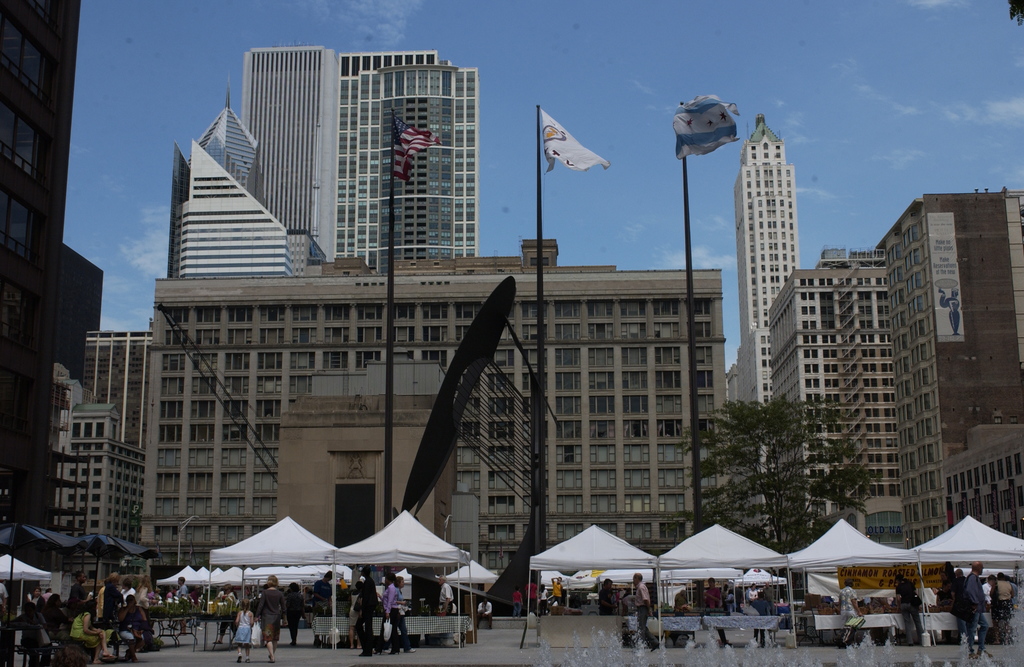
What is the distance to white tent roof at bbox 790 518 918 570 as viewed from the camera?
976 inches

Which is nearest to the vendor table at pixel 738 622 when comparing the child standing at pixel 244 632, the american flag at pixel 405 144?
the child standing at pixel 244 632

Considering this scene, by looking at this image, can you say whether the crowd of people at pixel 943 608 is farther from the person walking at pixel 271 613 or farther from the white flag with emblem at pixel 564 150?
the white flag with emblem at pixel 564 150

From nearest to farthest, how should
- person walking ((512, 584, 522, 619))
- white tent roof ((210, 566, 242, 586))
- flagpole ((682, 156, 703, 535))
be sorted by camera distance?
flagpole ((682, 156, 703, 535)) < person walking ((512, 584, 522, 619)) < white tent roof ((210, 566, 242, 586))

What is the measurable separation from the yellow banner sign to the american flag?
17.8 metres

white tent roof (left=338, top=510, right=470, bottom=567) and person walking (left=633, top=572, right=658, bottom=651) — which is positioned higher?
white tent roof (left=338, top=510, right=470, bottom=567)

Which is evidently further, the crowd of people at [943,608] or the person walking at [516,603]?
the person walking at [516,603]

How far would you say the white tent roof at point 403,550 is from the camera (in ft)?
80.9

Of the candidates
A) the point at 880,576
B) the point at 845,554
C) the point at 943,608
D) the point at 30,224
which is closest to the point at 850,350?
the point at 880,576

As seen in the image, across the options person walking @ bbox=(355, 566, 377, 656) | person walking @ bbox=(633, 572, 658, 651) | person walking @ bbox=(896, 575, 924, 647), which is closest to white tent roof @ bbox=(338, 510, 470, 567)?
person walking @ bbox=(355, 566, 377, 656)

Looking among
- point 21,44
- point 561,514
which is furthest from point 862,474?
point 561,514

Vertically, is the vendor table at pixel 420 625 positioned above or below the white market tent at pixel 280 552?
below

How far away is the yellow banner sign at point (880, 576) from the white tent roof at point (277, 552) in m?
14.4

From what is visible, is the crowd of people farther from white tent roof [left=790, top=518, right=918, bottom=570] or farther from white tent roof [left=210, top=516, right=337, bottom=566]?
white tent roof [left=210, top=516, right=337, bottom=566]

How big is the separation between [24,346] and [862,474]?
35.1 meters
